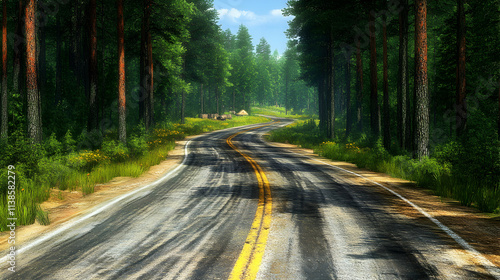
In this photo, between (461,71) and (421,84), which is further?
(461,71)

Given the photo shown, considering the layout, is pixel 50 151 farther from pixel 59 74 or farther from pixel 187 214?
pixel 59 74

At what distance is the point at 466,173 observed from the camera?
9.61 metres

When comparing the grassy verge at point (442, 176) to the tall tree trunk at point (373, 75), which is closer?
the grassy verge at point (442, 176)

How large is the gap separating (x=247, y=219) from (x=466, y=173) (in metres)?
7.61

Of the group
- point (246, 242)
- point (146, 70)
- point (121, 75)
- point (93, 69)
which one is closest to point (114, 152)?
point (121, 75)

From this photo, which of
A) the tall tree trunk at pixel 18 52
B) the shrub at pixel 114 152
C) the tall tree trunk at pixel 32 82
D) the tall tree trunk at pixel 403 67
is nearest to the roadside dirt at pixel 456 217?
the shrub at pixel 114 152

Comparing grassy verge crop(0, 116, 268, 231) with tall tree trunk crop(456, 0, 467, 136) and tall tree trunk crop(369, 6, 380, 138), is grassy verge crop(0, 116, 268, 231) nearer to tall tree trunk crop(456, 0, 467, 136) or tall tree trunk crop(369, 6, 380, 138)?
tall tree trunk crop(369, 6, 380, 138)

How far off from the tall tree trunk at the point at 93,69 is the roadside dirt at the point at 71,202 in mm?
8568

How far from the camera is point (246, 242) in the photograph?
4.62 metres

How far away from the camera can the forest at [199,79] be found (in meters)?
9.71

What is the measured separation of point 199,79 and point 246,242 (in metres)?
44.4

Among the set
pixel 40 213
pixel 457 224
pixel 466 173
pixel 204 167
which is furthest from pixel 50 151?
pixel 466 173

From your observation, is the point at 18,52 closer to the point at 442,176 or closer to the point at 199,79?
the point at 199,79

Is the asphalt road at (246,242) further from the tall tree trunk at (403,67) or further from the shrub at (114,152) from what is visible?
the tall tree trunk at (403,67)
